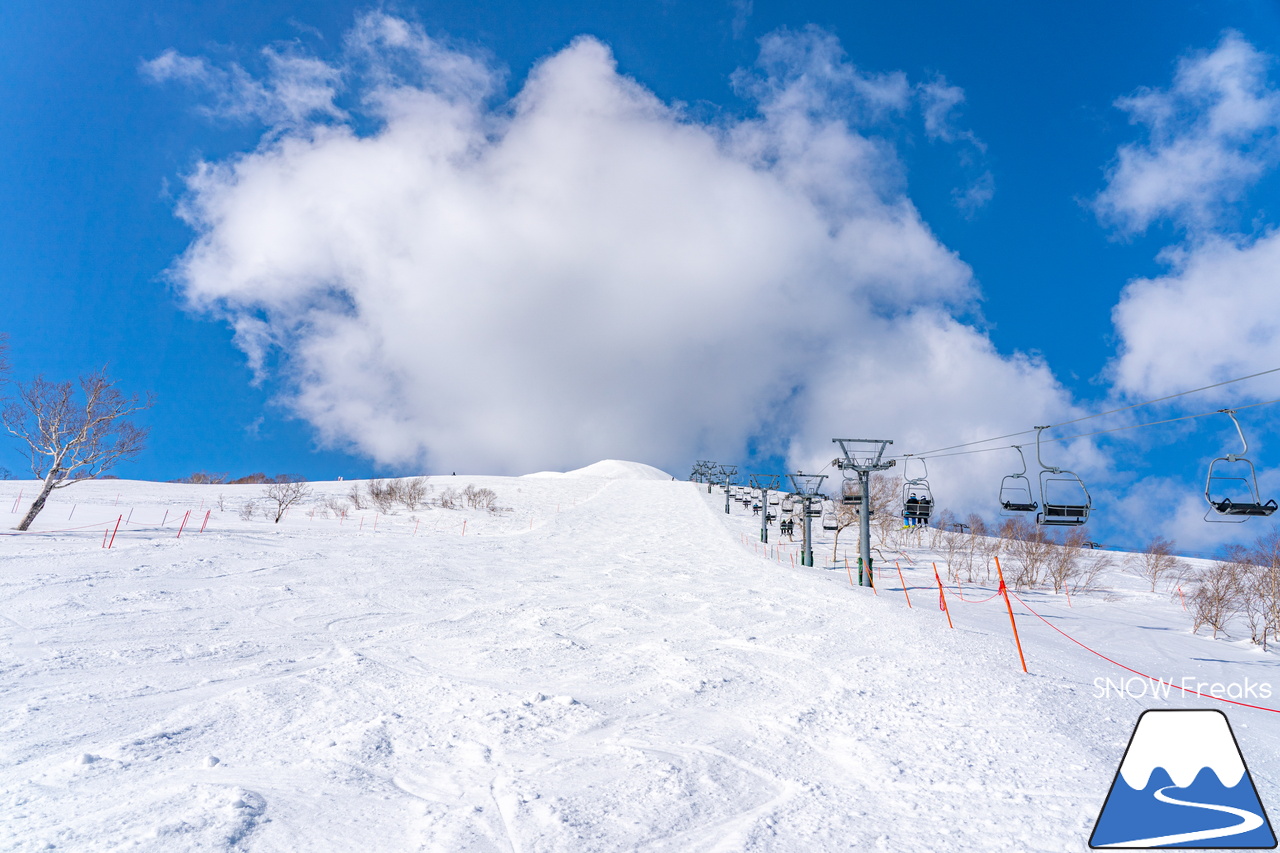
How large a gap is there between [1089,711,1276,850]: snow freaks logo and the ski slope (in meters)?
0.69

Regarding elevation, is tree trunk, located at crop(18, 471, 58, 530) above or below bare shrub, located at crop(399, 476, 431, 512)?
below

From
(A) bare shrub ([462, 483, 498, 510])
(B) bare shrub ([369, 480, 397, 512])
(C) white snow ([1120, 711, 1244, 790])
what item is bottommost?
(C) white snow ([1120, 711, 1244, 790])

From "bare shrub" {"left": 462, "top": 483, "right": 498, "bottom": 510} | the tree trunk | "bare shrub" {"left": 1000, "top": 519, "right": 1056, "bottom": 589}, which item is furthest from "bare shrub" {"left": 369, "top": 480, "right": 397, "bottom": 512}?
"bare shrub" {"left": 1000, "top": 519, "right": 1056, "bottom": 589}

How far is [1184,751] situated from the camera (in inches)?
165

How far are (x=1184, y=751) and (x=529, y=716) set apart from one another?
6334mm

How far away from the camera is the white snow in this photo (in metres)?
4.12

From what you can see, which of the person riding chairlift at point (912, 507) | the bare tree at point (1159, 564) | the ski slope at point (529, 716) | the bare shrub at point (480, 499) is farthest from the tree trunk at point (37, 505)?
the bare tree at point (1159, 564)

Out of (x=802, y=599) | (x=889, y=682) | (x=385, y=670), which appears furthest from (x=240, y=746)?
(x=802, y=599)

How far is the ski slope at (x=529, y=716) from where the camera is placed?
4.64 meters

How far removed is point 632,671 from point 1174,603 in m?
34.8

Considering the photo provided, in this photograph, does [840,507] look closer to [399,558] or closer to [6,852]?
[399,558]

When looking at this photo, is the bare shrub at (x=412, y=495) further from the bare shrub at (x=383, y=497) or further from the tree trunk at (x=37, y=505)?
the tree trunk at (x=37, y=505)

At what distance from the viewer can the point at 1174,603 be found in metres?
28.7

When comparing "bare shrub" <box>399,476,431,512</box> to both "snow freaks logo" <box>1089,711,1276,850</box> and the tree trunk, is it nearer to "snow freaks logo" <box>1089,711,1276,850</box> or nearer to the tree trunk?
the tree trunk
